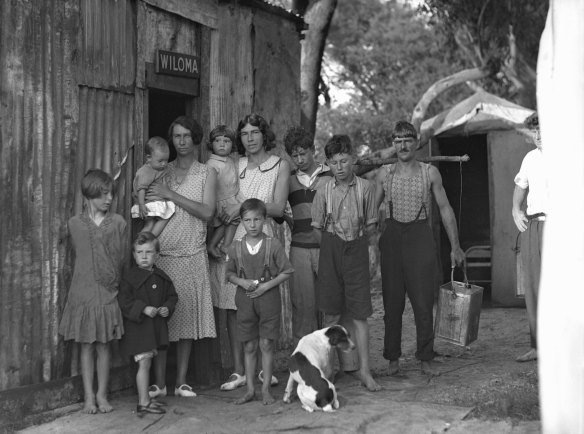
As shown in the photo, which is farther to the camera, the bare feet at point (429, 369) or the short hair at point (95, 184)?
the bare feet at point (429, 369)

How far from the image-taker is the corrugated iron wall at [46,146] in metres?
5.60

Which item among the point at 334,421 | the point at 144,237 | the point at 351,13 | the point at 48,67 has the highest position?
the point at 351,13

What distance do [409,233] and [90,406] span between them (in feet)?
8.71

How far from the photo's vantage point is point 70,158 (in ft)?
19.6

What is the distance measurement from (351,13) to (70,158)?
2609 cm

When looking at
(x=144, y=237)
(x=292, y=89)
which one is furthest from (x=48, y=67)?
(x=292, y=89)

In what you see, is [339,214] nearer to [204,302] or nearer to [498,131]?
[204,302]

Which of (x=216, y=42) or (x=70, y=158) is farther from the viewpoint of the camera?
(x=216, y=42)

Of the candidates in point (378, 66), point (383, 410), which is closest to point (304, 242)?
point (383, 410)

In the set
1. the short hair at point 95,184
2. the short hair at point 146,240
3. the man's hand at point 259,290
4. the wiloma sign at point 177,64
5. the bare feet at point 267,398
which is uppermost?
the wiloma sign at point 177,64

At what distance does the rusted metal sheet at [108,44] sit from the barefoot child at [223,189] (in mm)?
792

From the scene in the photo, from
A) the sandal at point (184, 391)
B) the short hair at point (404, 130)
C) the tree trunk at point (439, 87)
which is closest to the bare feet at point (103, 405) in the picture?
the sandal at point (184, 391)

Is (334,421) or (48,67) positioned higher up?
(48,67)

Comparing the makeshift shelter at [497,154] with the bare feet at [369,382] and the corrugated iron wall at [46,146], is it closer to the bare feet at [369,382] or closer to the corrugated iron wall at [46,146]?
the bare feet at [369,382]
